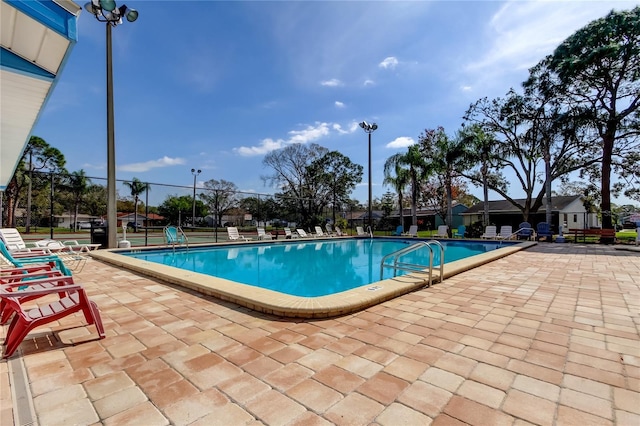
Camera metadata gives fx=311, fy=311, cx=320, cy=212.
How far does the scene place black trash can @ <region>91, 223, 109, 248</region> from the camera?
32.4 ft

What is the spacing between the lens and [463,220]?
3350 centimetres

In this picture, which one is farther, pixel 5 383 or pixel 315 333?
pixel 315 333

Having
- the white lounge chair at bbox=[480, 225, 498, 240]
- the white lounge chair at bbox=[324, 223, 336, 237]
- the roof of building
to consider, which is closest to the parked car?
the white lounge chair at bbox=[324, 223, 336, 237]

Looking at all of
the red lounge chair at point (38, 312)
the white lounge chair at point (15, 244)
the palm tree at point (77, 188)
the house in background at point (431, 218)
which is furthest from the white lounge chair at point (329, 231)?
the red lounge chair at point (38, 312)

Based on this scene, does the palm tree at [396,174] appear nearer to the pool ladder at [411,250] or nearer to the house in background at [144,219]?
A: the house in background at [144,219]

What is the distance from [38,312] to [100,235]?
917 cm

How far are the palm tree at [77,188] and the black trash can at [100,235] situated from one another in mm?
1486

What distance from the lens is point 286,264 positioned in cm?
945

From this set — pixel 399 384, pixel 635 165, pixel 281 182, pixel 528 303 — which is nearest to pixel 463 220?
pixel 635 165

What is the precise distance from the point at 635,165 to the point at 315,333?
23.0 meters

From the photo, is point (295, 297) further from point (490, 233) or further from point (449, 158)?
point (449, 158)

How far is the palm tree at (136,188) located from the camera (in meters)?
11.0

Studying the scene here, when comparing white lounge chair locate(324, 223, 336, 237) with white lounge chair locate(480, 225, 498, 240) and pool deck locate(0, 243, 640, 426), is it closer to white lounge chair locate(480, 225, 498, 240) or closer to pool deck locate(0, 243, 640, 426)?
white lounge chair locate(480, 225, 498, 240)

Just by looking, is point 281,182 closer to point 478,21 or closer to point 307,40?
point 307,40
